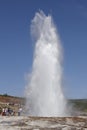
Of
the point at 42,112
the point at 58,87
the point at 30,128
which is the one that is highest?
the point at 58,87

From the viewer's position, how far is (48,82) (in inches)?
1330

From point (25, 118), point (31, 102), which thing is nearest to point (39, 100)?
point (31, 102)

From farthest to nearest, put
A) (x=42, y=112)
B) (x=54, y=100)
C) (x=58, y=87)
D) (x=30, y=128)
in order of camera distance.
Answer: (x=58, y=87) < (x=54, y=100) < (x=42, y=112) < (x=30, y=128)

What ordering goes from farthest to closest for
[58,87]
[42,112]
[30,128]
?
[58,87]
[42,112]
[30,128]

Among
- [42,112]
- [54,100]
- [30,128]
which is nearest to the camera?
[30,128]

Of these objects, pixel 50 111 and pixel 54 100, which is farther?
pixel 54 100

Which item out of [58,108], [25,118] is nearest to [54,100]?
[58,108]

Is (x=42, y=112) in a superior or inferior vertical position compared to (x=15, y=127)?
superior

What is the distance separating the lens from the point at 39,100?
102 ft

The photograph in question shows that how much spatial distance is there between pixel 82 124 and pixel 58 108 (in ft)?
61.9

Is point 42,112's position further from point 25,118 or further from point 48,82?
point 25,118

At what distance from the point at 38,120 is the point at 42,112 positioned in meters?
17.2

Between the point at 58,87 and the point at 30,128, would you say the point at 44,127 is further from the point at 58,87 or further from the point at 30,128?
the point at 58,87

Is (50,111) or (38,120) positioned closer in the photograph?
(38,120)
